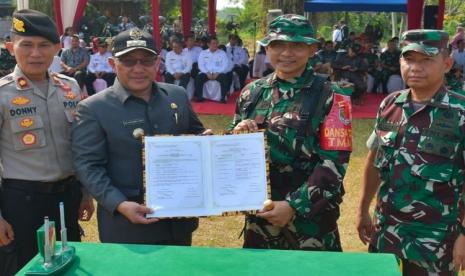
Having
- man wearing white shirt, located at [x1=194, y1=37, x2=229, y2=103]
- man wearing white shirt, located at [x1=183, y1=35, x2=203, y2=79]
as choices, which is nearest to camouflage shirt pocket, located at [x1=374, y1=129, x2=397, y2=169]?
man wearing white shirt, located at [x1=194, y1=37, x2=229, y2=103]

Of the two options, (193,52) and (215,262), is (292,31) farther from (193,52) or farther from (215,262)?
(193,52)

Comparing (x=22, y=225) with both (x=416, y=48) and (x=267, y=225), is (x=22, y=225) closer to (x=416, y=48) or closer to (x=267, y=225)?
(x=267, y=225)

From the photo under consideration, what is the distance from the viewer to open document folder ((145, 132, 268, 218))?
Answer: 2.22 m

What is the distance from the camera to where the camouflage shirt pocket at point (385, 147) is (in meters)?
2.52

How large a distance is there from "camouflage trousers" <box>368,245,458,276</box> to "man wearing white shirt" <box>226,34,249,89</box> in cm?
1145

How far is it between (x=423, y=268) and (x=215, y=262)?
3.82 feet

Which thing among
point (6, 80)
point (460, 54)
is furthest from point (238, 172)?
point (460, 54)

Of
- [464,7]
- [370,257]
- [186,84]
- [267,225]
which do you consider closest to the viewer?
[370,257]

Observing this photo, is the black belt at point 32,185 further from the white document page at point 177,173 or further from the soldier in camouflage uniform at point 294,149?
the soldier in camouflage uniform at point 294,149

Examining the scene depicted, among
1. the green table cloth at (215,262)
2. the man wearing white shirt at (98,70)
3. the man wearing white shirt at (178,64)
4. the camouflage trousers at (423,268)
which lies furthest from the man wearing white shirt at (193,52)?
the green table cloth at (215,262)

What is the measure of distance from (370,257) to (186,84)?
1031 cm

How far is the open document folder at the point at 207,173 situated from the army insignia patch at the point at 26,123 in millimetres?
707

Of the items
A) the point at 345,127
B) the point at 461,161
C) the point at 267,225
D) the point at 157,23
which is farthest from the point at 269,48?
the point at 157,23

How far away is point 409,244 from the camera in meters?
2.47
